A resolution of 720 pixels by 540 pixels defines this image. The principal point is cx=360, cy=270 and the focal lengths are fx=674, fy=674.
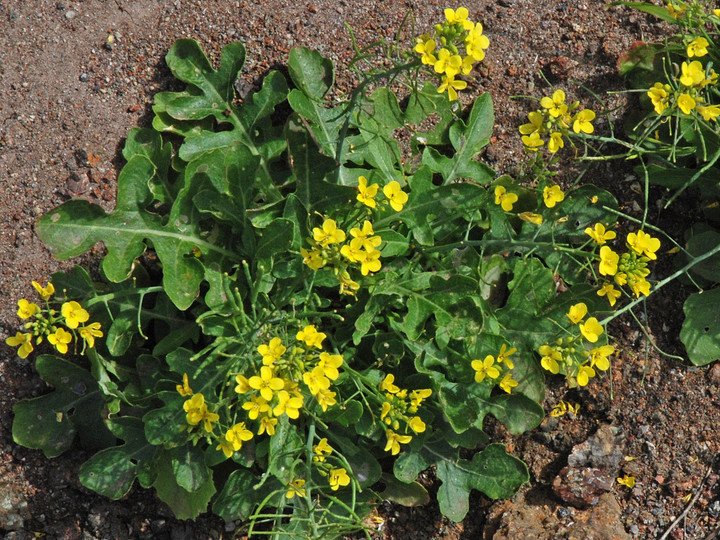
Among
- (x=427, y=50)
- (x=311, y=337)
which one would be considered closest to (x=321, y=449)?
(x=311, y=337)

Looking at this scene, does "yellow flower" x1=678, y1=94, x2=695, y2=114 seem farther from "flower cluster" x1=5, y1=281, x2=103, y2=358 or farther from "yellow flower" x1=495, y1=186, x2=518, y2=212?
"flower cluster" x1=5, y1=281, x2=103, y2=358

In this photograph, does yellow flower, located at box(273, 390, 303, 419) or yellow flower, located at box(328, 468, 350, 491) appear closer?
yellow flower, located at box(273, 390, 303, 419)

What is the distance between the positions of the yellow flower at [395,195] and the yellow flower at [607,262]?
100cm

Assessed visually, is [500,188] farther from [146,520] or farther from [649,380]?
[146,520]

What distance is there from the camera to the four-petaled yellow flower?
3.32m

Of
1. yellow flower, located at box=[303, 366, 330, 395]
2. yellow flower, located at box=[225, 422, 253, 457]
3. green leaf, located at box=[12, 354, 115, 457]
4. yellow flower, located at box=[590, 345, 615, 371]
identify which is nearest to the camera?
yellow flower, located at box=[303, 366, 330, 395]

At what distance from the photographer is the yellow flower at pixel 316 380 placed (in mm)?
3074

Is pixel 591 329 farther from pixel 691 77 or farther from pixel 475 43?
pixel 475 43

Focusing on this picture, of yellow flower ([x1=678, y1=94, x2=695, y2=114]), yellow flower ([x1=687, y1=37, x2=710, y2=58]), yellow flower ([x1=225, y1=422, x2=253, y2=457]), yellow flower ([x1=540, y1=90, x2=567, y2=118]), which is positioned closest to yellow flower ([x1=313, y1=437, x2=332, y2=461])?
yellow flower ([x1=225, y1=422, x2=253, y2=457])

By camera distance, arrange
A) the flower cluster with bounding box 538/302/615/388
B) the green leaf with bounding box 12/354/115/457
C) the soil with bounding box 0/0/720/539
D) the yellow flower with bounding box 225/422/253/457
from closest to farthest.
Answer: the yellow flower with bounding box 225/422/253/457, the flower cluster with bounding box 538/302/615/388, the green leaf with bounding box 12/354/115/457, the soil with bounding box 0/0/720/539

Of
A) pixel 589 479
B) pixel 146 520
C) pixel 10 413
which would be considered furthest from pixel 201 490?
pixel 589 479

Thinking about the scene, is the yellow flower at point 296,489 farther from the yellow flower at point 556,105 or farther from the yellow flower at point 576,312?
the yellow flower at point 556,105

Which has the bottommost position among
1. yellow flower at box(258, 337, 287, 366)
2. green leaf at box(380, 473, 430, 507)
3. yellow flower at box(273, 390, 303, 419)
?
green leaf at box(380, 473, 430, 507)

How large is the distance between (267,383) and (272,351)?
0.50 ft
